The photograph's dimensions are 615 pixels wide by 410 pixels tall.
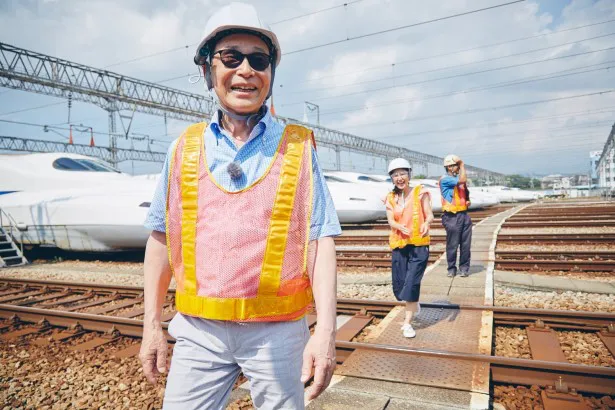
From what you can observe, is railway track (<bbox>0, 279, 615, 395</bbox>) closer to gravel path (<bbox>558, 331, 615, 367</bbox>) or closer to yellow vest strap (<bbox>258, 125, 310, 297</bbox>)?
gravel path (<bbox>558, 331, 615, 367</bbox>)

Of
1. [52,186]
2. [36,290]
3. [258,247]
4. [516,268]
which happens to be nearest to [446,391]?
[258,247]

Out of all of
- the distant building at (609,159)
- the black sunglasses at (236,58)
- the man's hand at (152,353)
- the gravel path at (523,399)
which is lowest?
the gravel path at (523,399)

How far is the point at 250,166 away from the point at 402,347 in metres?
2.97

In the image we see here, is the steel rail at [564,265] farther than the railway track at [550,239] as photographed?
No

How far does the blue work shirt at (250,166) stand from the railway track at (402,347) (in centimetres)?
270

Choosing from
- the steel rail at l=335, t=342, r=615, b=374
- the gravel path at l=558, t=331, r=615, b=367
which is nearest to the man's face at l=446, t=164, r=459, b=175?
the gravel path at l=558, t=331, r=615, b=367

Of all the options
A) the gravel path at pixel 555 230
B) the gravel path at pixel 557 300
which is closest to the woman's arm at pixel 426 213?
the gravel path at pixel 557 300

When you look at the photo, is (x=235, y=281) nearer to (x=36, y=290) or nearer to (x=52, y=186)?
(x=36, y=290)

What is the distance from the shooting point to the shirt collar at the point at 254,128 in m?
1.63

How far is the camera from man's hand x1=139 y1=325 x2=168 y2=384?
A: 1626 millimetres

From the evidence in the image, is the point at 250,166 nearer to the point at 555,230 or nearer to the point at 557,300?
the point at 557,300

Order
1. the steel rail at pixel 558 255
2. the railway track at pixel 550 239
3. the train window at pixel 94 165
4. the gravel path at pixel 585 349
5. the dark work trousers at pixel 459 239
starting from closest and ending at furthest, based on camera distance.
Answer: the gravel path at pixel 585 349 → the dark work trousers at pixel 459 239 → the steel rail at pixel 558 255 → the railway track at pixel 550 239 → the train window at pixel 94 165

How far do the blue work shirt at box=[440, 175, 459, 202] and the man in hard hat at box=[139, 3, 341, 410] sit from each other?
5.97 metres

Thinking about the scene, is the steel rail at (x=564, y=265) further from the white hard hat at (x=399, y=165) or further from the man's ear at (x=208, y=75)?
the man's ear at (x=208, y=75)
